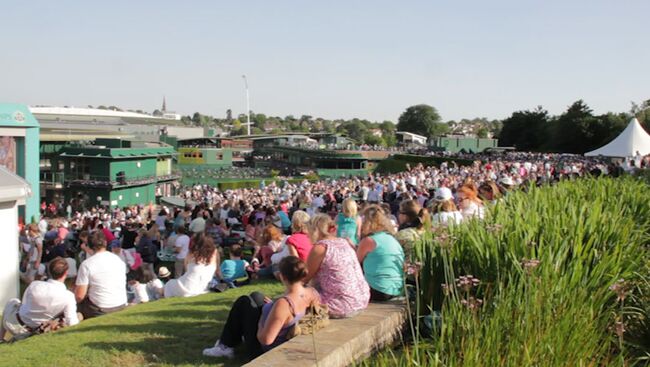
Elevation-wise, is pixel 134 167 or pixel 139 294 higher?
pixel 134 167

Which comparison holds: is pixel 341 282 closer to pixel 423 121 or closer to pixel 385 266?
pixel 385 266

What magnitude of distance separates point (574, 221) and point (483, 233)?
1033 mm

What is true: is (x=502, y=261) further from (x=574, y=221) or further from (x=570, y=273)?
(x=574, y=221)

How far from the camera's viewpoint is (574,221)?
5.44 metres

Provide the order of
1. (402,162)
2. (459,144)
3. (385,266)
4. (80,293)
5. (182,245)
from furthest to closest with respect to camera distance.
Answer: (459,144) < (402,162) < (182,245) < (80,293) < (385,266)

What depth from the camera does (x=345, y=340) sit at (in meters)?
4.37

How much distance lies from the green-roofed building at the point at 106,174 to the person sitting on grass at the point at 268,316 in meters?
40.8

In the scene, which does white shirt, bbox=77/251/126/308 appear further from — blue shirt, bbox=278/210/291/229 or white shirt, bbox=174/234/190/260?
blue shirt, bbox=278/210/291/229

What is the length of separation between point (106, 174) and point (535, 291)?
44067 millimetres

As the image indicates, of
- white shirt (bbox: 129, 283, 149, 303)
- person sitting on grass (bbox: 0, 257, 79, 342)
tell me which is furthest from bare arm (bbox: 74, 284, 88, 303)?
white shirt (bbox: 129, 283, 149, 303)

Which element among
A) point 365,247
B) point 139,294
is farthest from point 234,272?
point 365,247

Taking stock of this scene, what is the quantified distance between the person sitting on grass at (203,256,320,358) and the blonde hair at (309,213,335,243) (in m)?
0.99

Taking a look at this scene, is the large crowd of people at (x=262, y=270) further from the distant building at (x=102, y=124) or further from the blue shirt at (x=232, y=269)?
the distant building at (x=102, y=124)

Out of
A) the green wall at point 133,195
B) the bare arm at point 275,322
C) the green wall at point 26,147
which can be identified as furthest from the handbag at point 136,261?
the green wall at point 133,195
